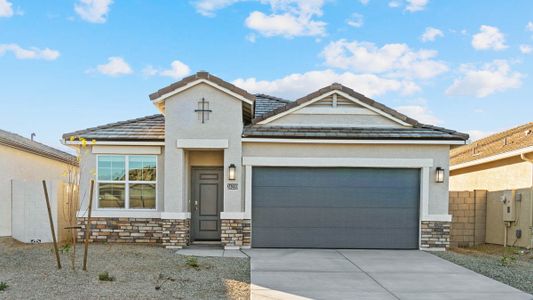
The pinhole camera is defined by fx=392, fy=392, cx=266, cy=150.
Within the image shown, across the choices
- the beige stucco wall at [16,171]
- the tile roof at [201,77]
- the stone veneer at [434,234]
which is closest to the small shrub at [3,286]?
the tile roof at [201,77]

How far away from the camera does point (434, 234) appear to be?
10.7 m

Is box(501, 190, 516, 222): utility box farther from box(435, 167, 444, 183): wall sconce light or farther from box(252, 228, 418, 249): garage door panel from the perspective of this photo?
box(252, 228, 418, 249): garage door panel

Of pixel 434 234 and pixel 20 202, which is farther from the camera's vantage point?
pixel 20 202

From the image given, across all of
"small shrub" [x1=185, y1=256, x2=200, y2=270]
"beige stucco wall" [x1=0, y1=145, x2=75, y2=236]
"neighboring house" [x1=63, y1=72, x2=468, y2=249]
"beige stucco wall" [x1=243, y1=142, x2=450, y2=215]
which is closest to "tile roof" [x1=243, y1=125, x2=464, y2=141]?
"neighboring house" [x1=63, y1=72, x2=468, y2=249]

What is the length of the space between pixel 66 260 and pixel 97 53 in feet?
30.5

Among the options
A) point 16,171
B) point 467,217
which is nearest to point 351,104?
point 467,217

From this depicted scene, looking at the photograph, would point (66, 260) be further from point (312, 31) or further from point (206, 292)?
point (312, 31)

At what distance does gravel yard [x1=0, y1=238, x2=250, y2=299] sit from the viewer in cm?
620

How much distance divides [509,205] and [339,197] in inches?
200

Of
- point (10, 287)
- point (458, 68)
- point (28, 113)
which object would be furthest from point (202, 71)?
point (28, 113)

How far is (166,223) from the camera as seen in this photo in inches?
417

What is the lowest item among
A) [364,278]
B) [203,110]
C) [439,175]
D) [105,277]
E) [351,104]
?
[364,278]

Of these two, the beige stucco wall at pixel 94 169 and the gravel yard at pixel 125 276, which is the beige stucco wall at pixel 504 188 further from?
the beige stucco wall at pixel 94 169

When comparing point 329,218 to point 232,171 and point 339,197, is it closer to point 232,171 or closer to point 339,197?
point 339,197
